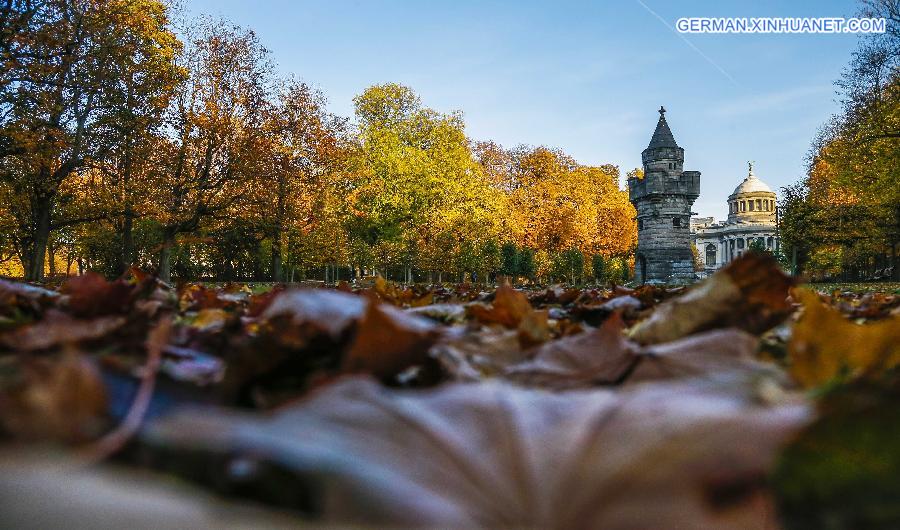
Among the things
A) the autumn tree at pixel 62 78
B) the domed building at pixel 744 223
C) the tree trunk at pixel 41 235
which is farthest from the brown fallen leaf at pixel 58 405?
the domed building at pixel 744 223

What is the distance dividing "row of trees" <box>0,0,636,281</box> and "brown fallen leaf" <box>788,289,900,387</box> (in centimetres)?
332

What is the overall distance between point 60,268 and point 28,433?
2302 inches

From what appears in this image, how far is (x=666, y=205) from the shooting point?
38.1 m

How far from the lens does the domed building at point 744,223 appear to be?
8319cm

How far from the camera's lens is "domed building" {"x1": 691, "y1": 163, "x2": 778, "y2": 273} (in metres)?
83.2

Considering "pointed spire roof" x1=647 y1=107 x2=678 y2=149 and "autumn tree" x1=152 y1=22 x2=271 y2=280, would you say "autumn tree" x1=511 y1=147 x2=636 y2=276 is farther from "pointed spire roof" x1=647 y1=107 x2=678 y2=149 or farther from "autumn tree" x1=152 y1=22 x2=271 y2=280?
"autumn tree" x1=152 y1=22 x2=271 y2=280

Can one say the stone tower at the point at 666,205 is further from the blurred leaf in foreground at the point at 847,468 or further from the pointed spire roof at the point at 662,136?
the blurred leaf in foreground at the point at 847,468

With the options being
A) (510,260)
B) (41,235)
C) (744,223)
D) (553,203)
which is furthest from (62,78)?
(744,223)

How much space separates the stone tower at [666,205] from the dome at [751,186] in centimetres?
5445

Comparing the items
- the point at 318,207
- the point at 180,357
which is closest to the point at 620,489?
the point at 180,357

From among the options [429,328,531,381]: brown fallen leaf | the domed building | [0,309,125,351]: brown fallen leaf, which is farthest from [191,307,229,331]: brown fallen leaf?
the domed building

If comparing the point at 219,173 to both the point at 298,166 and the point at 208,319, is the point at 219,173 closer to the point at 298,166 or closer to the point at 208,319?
the point at 298,166

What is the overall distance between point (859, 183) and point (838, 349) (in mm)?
27389

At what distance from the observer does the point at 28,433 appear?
456 millimetres
